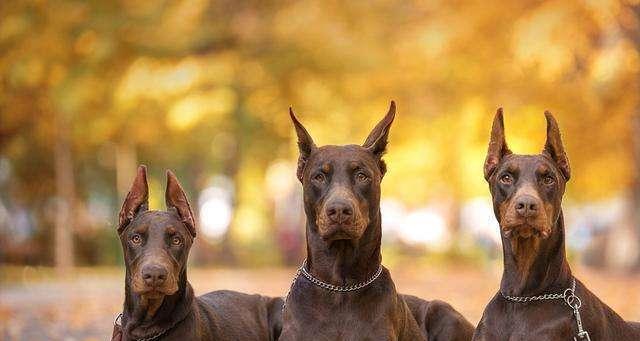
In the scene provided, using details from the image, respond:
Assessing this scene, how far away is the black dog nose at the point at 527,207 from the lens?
25.4ft

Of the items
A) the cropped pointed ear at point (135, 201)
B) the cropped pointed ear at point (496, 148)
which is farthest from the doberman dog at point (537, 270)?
the cropped pointed ear at point (135, 201)

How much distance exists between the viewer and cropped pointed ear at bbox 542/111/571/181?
8312mm

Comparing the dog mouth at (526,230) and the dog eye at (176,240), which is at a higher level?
the dog eye at (176,240)

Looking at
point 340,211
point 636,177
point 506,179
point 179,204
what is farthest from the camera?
point 636,177

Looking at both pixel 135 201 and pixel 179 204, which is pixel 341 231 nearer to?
pixel 179 204

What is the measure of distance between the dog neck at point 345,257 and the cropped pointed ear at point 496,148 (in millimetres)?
866

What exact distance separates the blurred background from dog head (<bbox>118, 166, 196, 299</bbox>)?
11.2m

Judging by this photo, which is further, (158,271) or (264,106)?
(264,106)

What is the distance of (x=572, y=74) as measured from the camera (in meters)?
29.2

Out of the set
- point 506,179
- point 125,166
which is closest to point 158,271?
point 506,179

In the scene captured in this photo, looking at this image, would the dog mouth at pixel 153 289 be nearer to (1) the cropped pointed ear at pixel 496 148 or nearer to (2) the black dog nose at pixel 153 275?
(2) the black dog nose at pixel 153 275

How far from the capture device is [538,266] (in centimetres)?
814

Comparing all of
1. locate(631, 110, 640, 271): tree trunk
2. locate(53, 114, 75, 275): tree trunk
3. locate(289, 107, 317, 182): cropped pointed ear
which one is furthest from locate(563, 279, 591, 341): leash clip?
locate(53, 114, 75, 275): tree trunk

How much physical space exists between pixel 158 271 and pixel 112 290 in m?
17.2
